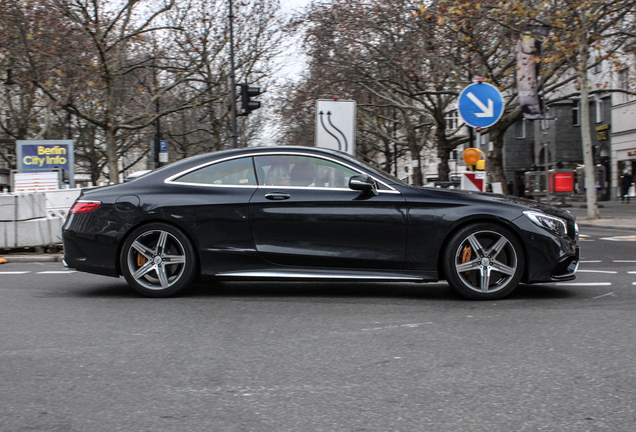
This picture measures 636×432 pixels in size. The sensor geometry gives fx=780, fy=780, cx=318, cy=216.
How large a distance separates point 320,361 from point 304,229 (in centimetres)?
247

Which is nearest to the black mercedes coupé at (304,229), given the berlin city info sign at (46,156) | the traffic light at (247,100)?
the traffic light at (247,100)

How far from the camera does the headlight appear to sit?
6.79 metres

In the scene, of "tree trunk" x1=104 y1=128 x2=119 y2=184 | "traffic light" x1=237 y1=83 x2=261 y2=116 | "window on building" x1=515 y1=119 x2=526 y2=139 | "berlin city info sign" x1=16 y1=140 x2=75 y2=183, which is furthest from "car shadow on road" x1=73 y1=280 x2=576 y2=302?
"window on building" x1=515 y1=119 x2=526 y2=139

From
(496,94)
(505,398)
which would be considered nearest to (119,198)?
(505,398)

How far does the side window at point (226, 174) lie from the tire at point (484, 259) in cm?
196

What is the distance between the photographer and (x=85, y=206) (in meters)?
7.36

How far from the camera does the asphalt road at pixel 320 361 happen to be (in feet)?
11.8

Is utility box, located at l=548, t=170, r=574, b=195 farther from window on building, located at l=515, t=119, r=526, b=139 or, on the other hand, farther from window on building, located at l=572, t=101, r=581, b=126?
window on building, located at l=515, t=119, r=526, b=139

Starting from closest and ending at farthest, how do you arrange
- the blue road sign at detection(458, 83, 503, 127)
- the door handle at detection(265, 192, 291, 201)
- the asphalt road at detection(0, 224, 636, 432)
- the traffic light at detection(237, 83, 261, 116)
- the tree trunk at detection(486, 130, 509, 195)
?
1. the asphalt road at detection(0, 224, 636, 432)
2. the door handle at detection(265, 192, 291, 201)
3. the blue road sign at detection(458, 83, 503, 127)
4. the traffic light at detection(237, 83, 261, 116)
5. the tree trunk at detection(486, 130, 509, 195)

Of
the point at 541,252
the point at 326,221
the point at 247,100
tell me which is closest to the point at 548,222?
the point at 541,252

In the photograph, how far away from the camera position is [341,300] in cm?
699

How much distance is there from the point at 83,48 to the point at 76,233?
2215 cm

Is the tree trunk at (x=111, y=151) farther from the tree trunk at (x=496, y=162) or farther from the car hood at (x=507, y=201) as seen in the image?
the car hood at (x=507, y=201)

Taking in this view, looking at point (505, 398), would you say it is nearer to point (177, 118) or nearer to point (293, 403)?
point (293, 403)
